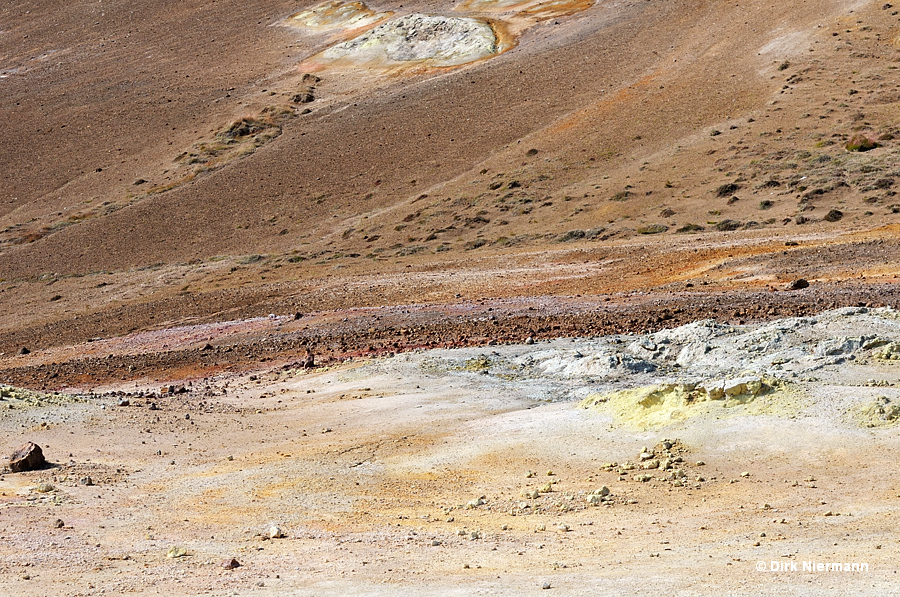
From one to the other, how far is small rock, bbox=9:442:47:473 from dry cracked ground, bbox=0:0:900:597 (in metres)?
0.27

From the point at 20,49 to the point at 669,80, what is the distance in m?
52.0

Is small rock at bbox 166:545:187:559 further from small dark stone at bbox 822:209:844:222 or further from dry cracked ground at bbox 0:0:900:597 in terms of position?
small dark stone at bbox 822:209:844:222

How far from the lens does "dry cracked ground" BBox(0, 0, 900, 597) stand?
976cm

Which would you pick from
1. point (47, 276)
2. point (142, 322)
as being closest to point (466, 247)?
point (142, 322)

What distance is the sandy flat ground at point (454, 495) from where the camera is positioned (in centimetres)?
855

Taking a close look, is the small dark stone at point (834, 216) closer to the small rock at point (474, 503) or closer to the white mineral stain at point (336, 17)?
the small rock at point (474, 503)

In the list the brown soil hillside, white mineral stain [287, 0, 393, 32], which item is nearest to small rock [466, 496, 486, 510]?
the brown soil hillside

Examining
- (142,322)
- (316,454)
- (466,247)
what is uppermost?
(316,454)

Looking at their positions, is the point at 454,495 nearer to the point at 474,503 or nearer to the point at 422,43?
the point at 474,503

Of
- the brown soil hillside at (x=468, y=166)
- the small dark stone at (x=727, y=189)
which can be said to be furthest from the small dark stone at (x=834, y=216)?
the small dark stone at (x=727, y=189)

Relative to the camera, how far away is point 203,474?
12.9 metres

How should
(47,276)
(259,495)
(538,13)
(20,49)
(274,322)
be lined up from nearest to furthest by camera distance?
(259,495), (274,322), (47,276), (538,13), (20,49)

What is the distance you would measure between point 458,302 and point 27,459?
14.8 meters

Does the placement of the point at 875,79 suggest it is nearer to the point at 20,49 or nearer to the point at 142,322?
the point at 142,322
